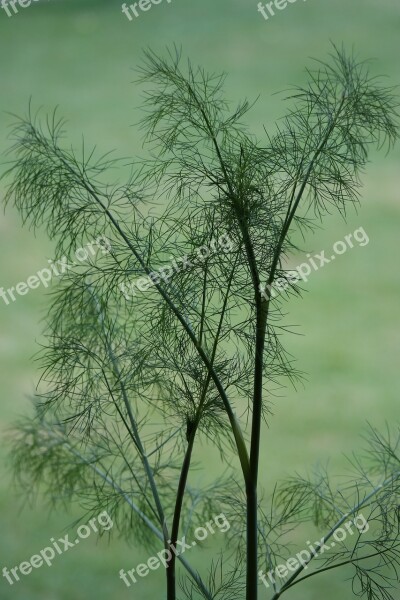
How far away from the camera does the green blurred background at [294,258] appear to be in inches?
84.1

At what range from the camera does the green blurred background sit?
7.01 feet

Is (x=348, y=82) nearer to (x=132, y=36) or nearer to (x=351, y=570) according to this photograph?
(x=351, y=570)

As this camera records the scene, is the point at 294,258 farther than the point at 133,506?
Yes

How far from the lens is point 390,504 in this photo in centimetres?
148

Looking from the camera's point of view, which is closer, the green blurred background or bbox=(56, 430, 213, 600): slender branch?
bbox=(56, 430, 213, 600): slender branch

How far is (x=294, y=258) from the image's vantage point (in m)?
2.38

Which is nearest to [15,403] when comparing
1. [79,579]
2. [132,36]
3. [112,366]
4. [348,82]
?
[79,579]

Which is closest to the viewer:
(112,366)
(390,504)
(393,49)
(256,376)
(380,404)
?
(256,376)

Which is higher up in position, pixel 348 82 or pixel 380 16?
pixel 380 16

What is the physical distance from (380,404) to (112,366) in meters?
0.84

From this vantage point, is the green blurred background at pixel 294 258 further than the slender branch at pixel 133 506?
Yes

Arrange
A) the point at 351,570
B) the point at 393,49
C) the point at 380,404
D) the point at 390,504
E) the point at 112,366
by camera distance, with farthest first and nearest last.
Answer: the point at 393,49 → the point at 380,404 → the point at 351,570 → the point at 112,366 → the point at 390,504

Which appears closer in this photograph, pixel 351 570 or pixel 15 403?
pixel 351 570

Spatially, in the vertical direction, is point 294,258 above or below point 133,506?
above
